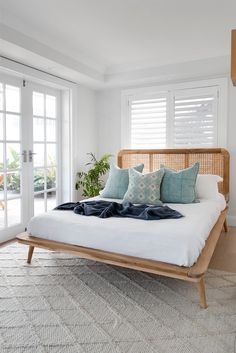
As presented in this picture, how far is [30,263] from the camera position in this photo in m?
2.85

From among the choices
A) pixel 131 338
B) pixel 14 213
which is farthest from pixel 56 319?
pixel 14 213

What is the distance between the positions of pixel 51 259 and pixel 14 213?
1.15 m

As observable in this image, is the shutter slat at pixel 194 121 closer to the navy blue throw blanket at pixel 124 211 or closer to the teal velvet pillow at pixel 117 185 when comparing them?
the teal velvet pillow at pixel 117 185

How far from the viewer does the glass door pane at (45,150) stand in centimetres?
409

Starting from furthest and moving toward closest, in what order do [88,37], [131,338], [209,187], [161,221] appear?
1. [209,187]
2. [88,37]
3. [161,221]
4. [131,338]

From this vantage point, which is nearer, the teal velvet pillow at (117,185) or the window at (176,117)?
the teal velvet pillow at (117,185)

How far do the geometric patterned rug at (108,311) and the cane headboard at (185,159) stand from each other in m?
1.85

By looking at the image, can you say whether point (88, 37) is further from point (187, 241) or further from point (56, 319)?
point (56, 319)

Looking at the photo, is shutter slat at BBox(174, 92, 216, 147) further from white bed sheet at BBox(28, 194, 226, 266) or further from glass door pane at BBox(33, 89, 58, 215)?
glass door pane at BBox(33, 89, 58, 215)

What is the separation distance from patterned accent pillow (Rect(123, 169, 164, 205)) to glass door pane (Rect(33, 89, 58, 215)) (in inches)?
58.5

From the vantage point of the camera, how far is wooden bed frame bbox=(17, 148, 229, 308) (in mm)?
2080

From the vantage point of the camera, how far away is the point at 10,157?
12.1 ft

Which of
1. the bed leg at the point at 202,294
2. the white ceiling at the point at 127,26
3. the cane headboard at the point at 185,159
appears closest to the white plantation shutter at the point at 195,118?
the cane headboard at the point at 185,159

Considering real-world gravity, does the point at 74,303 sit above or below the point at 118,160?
below
